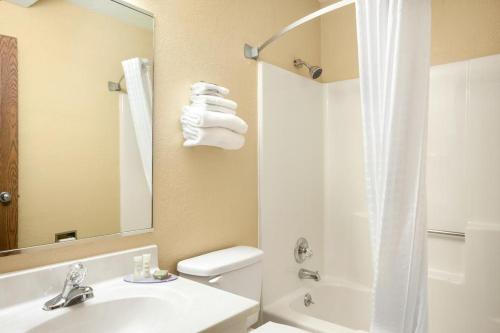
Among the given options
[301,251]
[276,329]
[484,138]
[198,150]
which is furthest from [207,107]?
[484,138]

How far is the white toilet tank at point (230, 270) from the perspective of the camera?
4.85 ft

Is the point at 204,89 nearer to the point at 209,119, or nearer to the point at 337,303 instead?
the point at 209,119

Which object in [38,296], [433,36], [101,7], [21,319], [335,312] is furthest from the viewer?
[335,312]

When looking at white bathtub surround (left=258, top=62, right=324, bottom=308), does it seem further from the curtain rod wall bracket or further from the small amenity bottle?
the small amenity bottle

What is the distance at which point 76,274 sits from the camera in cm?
116

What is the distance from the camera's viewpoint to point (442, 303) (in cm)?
208

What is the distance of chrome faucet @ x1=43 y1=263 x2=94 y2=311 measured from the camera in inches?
42.8

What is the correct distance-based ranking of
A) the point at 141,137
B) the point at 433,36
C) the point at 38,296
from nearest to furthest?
1. the point at 38,296
2. the point at 141,137
3. the point at 433,36

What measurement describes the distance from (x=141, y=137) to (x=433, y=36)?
192 centimetres

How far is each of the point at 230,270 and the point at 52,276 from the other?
698 mm

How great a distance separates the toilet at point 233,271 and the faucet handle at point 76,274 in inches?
17.1

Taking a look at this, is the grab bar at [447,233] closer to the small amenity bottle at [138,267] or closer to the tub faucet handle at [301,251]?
the tub faucet handle at [301,251]

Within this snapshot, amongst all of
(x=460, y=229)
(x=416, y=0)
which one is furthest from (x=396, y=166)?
(x=460, y=229)

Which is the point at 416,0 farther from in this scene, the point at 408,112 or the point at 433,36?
the point at 433,36
